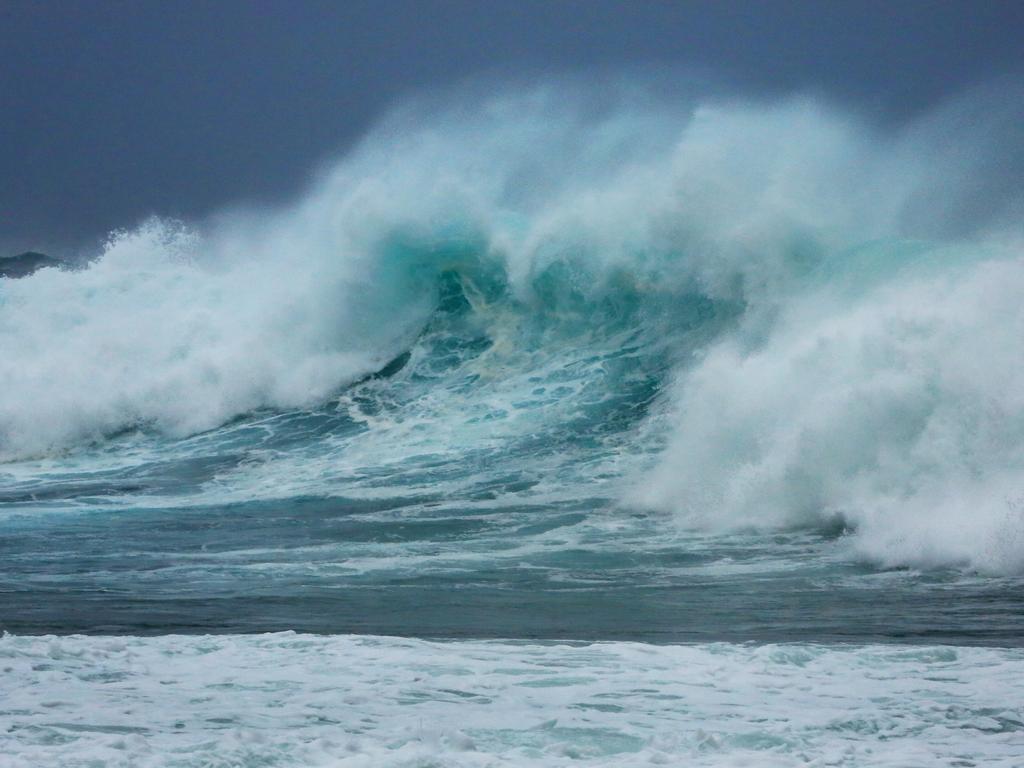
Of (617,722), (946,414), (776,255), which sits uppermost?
(776,255)

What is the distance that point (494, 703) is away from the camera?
5.59 meters

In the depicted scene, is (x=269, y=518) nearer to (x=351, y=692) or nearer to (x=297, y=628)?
(x=297, y=628)

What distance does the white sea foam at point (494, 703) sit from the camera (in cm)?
485

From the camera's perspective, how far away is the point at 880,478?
1088 centimetres

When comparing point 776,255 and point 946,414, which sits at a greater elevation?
point 776,255

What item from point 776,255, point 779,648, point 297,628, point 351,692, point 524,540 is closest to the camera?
point 351,692

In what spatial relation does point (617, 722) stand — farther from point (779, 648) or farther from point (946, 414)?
point (946, 414)

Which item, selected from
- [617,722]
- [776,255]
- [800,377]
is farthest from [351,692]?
[776,255]

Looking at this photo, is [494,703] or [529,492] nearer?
[494,703]

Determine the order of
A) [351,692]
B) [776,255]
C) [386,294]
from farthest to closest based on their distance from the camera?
[386,294] < [776,255] < [351,692]

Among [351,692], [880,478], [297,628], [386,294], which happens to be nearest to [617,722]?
[351,692]

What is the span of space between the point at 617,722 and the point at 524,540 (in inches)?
217

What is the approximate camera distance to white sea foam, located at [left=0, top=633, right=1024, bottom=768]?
4.85 metres

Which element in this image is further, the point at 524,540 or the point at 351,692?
the point at 524,540
